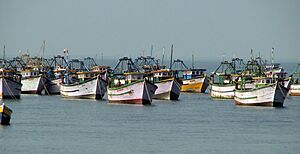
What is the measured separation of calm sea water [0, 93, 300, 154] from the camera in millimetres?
69125

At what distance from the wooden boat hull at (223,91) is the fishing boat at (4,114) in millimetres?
45582

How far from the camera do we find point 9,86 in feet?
376

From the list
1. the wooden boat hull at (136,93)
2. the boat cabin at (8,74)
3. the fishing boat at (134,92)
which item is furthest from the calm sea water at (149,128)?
the boat cabin at (8,74)

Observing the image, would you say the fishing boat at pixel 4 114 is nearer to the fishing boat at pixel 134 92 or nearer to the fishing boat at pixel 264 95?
the fishing boat at pixel 134 92

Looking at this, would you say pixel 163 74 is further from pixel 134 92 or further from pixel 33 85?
pixel 33 85

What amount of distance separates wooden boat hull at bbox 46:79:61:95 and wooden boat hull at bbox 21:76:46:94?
2232 mm

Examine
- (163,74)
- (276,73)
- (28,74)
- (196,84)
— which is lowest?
(196,84)

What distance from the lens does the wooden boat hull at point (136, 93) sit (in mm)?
103688

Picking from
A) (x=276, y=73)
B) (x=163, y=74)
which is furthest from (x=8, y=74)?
(x=276, y=73)

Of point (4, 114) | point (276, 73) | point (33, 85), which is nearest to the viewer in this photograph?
point (4, 114)

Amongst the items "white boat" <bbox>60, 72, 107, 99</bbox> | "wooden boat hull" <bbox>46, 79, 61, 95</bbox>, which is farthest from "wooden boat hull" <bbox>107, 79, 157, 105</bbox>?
"wooden boat hull" <bbox>46, 79, 61, 95</bbox>

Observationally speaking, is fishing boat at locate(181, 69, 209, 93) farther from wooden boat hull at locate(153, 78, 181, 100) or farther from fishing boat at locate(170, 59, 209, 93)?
wooden boat hull at locate(153, 78, 181, 100)

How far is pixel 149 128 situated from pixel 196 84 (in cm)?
5627

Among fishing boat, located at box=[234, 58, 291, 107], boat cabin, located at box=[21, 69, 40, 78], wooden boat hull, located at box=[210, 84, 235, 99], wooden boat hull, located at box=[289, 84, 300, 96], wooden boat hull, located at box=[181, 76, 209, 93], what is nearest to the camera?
fishing boat, located at box=[234, 58, 291, 107]
